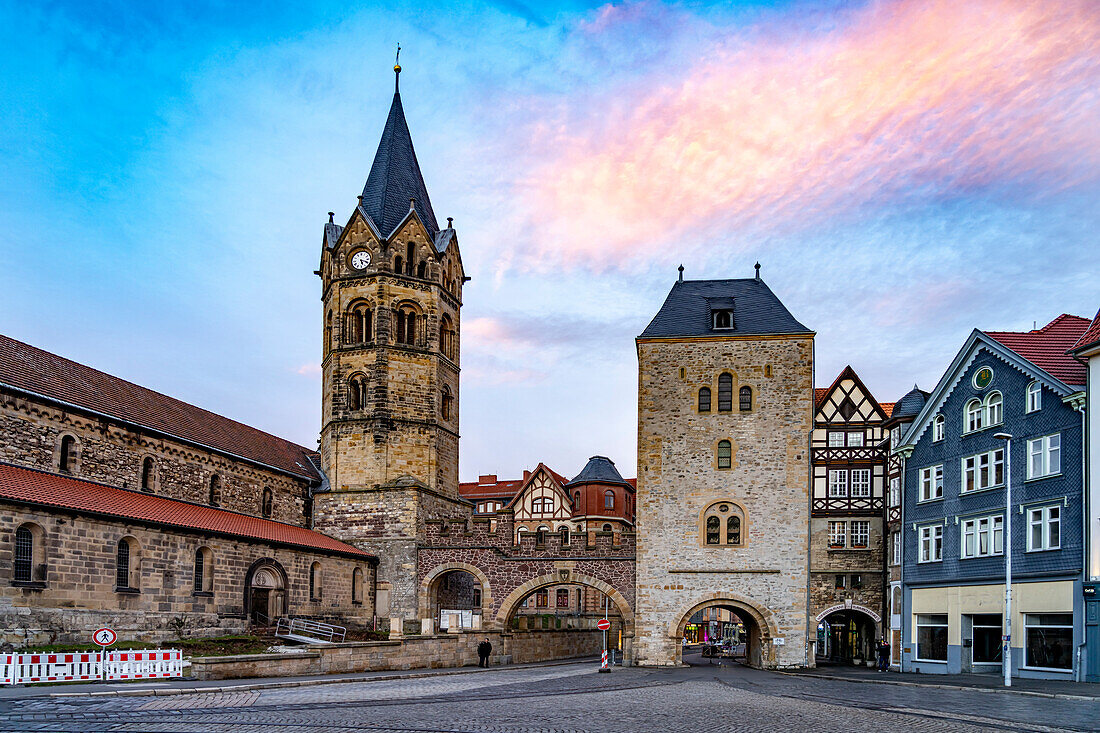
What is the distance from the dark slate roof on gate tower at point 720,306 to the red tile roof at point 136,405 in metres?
19.2

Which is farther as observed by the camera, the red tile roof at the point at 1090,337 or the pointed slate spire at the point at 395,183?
the pointed slate spire at the point at 395,183

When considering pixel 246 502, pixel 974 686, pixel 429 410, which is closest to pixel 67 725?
pixel 974 686

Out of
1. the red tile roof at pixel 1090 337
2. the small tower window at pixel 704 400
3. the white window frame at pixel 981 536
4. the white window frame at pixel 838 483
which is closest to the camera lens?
the red tile roof at pixel 1090 337

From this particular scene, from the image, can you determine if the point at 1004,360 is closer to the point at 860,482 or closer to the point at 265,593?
the point at 860,482

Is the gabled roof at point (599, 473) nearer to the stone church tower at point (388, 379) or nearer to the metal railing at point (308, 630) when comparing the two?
the stone church tower at point (388, 379)

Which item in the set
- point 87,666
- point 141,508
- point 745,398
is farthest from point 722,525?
point 87,666

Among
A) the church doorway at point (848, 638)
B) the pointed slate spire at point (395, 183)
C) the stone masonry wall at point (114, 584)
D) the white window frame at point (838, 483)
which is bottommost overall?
the church doorway at point (848, 638)

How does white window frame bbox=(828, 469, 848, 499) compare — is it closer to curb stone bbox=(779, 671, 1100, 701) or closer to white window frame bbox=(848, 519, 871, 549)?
white window frame bbox=(848, 519, 871, 549)

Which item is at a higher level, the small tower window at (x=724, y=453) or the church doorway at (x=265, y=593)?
the small tower window at (x=724, y=453)

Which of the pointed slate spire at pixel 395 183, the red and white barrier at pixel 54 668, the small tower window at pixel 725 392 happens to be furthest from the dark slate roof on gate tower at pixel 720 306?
the red and white barrier at pixel 54 668

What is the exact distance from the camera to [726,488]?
140 feet

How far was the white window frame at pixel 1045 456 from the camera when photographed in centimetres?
3091

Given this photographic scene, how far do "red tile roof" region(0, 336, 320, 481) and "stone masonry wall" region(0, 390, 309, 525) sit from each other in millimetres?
496

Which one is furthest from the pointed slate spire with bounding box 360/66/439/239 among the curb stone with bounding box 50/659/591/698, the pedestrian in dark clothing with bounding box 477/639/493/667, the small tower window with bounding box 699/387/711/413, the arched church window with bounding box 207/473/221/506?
A: the curb stone with bounding box 50/659/591/698
